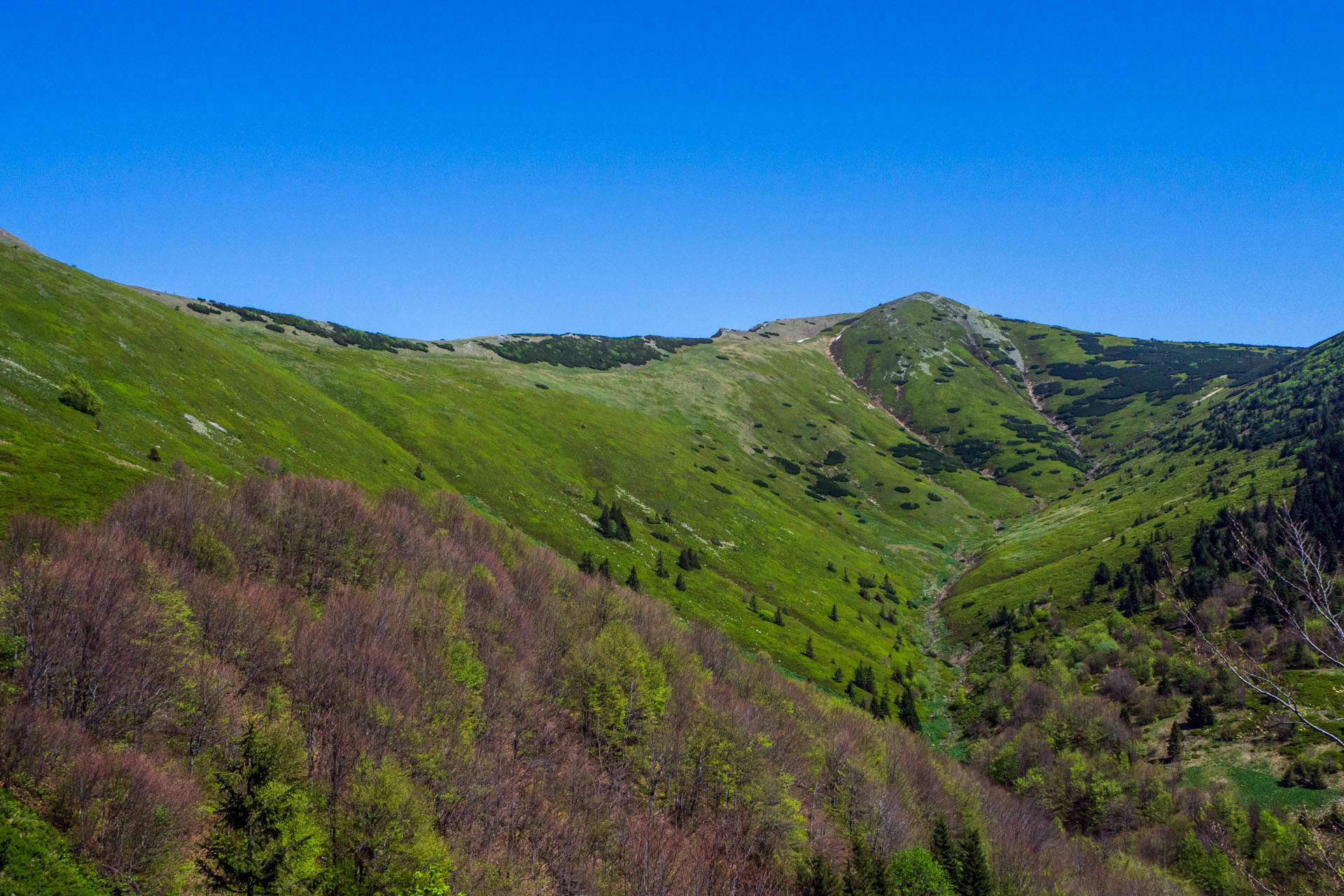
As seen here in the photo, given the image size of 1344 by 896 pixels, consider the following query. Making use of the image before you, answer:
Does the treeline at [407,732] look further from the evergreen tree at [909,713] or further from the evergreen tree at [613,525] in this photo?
the evergreen tree at [613,525]

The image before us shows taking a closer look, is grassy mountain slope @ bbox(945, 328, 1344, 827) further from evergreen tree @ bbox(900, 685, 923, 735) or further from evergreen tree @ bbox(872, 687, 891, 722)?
evergreen tree @ bbox(872, 687, 891, 722)

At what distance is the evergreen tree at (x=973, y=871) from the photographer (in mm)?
56688

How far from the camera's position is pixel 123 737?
3884cm

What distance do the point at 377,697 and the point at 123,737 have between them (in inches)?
601

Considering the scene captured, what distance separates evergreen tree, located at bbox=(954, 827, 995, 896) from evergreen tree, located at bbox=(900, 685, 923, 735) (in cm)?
4341

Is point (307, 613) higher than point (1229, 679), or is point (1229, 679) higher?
point (307, 613)

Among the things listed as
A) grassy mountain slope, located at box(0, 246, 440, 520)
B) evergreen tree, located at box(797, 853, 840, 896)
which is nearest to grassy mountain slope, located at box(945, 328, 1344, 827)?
evergreen tree, located at box(797, 853, 840, 896)

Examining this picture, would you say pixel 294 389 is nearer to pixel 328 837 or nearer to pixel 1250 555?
pixel 328 837

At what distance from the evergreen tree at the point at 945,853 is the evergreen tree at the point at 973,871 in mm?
346

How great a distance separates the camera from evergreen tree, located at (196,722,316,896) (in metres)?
33.6

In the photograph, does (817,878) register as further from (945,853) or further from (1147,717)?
(1147,717)

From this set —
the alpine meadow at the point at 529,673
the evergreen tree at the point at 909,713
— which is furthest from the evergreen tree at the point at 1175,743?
the evergreen tree at the point at 909,713

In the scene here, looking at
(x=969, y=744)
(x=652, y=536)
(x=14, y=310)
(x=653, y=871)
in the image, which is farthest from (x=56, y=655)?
(x=969, y=744)

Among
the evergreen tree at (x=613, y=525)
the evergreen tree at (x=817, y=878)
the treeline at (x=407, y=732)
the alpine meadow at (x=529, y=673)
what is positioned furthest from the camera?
the evergreen tree at (x=613, y=525)
